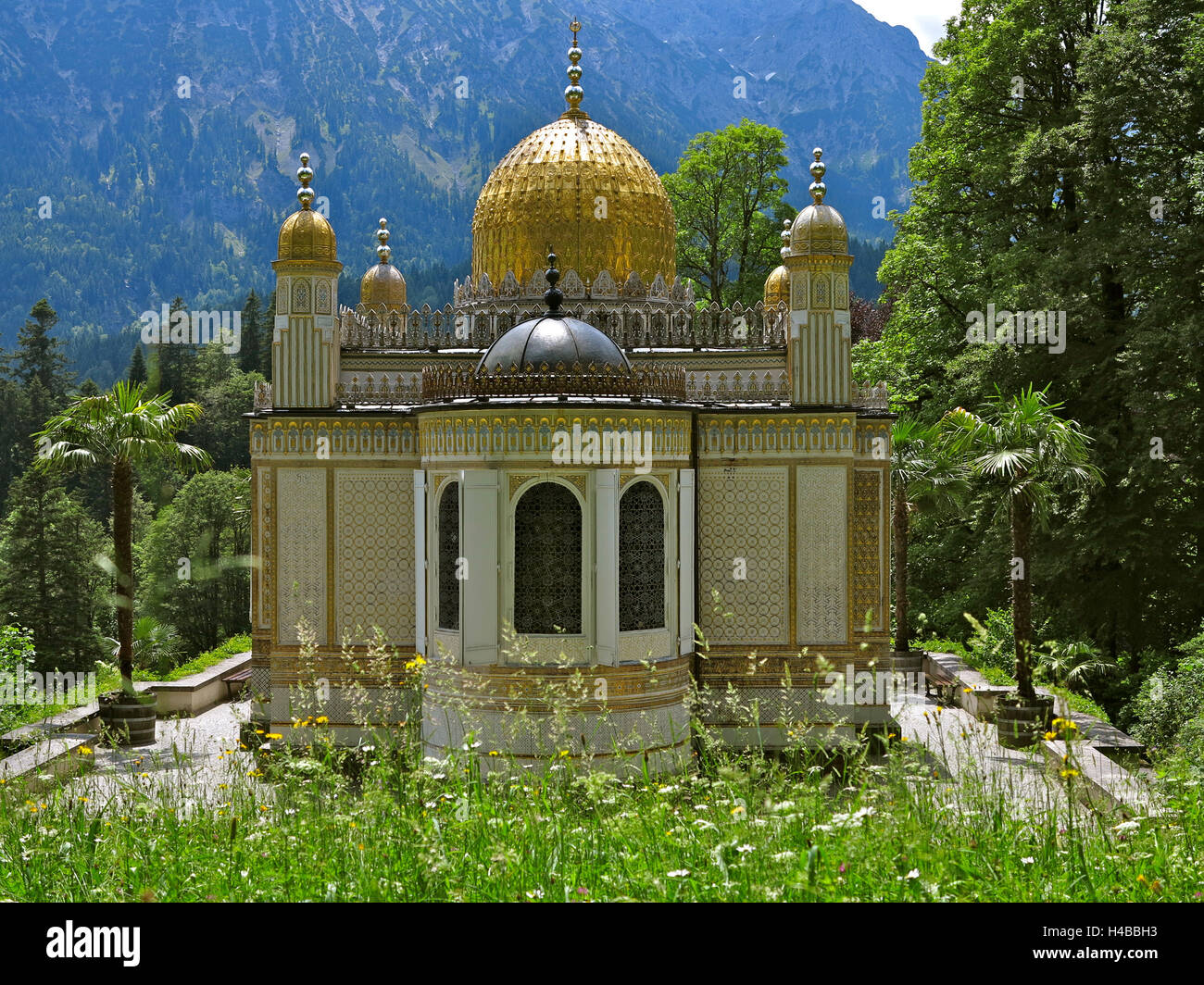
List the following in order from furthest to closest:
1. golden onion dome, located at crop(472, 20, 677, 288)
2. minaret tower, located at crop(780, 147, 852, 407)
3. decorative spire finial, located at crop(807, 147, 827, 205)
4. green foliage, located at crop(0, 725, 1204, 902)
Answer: golden onion dome, located at crop(472, 20, 677, 288), decorative spire finial, located at crop(807, 147, 827, 205), minaret tower, located at crop(780, 147, 852, 407), green foliage, located at crop(0, 725, 1204, 902)

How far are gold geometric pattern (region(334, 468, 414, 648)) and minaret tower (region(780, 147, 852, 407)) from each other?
551 cm

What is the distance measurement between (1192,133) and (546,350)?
1465 cm

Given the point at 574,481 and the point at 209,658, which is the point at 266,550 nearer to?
the point at 574,481

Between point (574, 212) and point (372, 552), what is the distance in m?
5.73

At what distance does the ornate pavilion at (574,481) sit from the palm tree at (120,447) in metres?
2.39

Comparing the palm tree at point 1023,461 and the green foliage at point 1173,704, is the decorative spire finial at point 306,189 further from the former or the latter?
the green foliage at point 1173,704

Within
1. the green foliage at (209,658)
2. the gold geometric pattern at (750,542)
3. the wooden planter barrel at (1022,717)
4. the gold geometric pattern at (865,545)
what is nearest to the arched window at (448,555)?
the gold geometric pattern at (750,542)

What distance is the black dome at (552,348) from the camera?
14227 millimetres

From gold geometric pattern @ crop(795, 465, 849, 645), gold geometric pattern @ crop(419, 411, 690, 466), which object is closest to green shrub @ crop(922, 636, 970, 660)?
gold geometric pattern @ crop(795, 465, 849, 645)

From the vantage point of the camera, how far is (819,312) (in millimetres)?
16203

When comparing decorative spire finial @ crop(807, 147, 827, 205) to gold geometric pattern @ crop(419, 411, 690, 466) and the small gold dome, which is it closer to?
gold geometric pattern @ crop(419, 411, 690, 466)

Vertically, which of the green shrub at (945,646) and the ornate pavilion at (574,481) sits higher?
the ornate pavilion at (574,481)

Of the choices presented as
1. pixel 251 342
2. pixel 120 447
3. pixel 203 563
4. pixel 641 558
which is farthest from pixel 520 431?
pixel 251 342

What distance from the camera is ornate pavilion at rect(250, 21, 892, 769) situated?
13828mm
